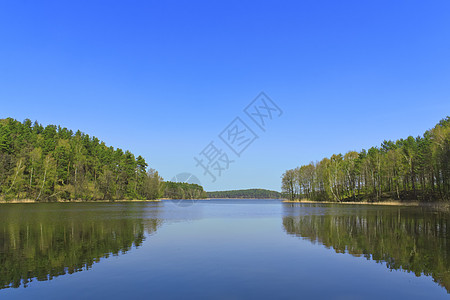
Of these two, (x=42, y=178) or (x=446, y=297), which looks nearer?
(x=446, y=297)

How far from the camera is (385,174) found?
111m

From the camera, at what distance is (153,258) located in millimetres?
18766

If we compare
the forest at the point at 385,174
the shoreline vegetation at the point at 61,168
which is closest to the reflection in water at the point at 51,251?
the forest at the point at 385,174

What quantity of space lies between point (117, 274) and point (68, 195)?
12171cm

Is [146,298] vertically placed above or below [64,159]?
below

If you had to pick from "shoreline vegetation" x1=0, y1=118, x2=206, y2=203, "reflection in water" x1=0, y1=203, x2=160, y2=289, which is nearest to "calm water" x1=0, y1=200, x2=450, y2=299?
"reflection in water" x1=0, y1=203, x2=160, y2=289

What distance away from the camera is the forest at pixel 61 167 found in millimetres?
103250

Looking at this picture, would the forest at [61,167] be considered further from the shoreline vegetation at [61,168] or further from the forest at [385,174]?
the forest at [385,174]

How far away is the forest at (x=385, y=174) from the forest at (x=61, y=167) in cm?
8289

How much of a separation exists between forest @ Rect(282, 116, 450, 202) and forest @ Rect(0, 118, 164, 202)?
82.9 m

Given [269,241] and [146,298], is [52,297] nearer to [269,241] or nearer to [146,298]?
[146,298]

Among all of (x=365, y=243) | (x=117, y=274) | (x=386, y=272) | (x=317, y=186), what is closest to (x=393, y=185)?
(x=317, y=186)

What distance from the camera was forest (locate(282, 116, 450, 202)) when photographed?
80312 millimetres

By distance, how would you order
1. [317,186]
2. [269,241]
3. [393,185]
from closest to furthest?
1. [269,241]
2. [393,185]
3. [317,186]
